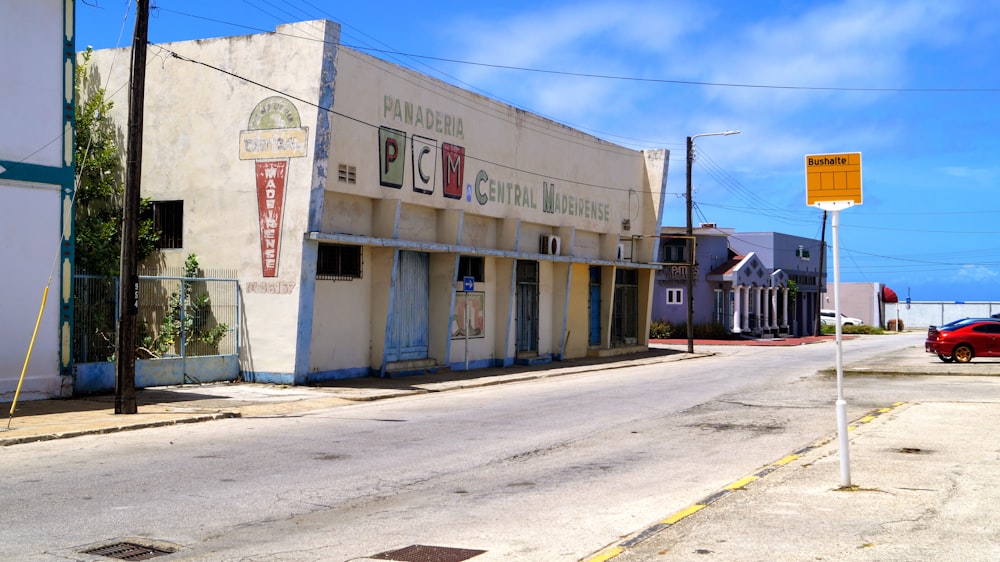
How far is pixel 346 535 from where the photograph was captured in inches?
318

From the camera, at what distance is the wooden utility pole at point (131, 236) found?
54.2ft

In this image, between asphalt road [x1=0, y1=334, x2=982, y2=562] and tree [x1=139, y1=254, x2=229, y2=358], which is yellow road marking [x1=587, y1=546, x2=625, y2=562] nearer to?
asphalt road [x1=0, y1=334, x2=982, y2=562]

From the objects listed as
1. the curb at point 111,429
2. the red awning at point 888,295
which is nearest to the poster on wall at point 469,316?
the curb at point 111,429

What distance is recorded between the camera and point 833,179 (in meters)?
10.0

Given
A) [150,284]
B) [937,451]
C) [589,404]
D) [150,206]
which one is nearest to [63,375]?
[150,284]

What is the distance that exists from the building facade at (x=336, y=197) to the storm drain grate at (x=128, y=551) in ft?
48.4

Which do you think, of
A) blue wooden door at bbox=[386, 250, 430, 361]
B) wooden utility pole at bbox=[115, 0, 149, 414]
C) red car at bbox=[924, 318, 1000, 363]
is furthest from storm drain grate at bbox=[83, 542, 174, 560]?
red car at bbox=[924, 318, 1000, 363]

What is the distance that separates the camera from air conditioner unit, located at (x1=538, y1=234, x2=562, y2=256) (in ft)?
111

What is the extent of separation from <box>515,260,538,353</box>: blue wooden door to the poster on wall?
2.61 meters

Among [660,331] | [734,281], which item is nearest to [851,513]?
[660,331]

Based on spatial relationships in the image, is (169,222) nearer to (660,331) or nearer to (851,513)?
(851,513)

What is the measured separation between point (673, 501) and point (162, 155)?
61.6 feet

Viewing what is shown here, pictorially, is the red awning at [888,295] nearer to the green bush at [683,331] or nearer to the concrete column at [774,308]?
the concrete column at [774,308]

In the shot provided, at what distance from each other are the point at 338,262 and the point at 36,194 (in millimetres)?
7718
